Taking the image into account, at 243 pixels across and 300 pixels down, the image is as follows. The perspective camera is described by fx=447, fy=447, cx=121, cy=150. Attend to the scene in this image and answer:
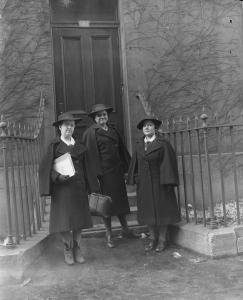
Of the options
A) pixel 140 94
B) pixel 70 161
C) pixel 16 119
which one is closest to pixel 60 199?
pixel 70 161

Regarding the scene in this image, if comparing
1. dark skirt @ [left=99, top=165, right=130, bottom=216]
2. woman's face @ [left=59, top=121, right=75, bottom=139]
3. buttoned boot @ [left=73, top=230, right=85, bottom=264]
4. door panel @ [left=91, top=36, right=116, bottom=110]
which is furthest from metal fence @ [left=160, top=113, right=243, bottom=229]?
buttoned boot @ [left=73, top=230, right=85, bottom=264]

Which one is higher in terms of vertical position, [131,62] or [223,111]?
[131,62]

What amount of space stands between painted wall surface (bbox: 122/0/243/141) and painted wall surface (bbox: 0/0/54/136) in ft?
4.65

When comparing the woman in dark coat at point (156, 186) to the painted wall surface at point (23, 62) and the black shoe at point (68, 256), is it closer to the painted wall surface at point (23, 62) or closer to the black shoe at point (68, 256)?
the black shoe at point (68, 256)

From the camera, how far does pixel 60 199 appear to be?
4.82 m

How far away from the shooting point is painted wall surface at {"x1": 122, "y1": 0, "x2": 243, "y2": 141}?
301 inches

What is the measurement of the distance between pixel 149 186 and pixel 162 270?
3.54ft

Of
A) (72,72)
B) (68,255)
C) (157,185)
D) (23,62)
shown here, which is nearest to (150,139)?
(157,185)

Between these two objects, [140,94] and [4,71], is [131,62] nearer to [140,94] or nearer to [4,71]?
[140,94]

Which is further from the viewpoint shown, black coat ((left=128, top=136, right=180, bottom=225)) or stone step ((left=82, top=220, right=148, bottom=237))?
stone step ((left=82, top=220, right=148, bottom=237))

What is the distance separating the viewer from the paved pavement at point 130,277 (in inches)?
155

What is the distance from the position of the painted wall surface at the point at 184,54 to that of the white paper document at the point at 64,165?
3.04 metres

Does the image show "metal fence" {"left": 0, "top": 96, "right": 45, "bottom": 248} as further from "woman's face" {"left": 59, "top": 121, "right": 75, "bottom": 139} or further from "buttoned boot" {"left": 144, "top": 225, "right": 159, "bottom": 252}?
"buttoned boot" {"left": 144, "top": 225, "right": 159, "bottom": 252}

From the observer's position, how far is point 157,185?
530 cm
